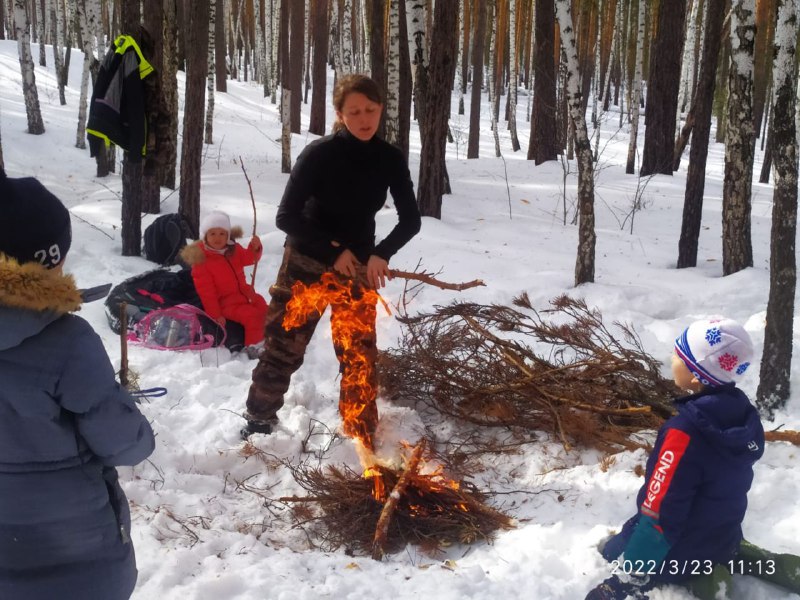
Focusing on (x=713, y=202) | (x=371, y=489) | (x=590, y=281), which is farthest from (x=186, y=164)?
(x=713, y=202)

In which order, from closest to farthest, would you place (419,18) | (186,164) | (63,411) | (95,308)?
(63,411) → (95,308) → (186,164) → (419,18)

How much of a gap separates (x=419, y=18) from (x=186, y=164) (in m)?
3.75

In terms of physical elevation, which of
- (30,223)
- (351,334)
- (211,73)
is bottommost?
(351,334)

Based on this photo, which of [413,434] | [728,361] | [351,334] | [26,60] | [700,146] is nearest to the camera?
[728,361]

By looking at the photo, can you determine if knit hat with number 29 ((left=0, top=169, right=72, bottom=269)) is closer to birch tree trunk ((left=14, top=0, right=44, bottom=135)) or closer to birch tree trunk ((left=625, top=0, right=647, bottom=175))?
birch tree trunk ((left=625, top=0, right=647, bottom=175))

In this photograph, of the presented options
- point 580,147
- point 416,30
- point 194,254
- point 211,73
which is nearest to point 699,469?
point 194,254

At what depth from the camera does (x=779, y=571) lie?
2.70 metres

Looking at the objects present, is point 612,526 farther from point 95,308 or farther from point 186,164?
point 186,164

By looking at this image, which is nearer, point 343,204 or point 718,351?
point 718,351

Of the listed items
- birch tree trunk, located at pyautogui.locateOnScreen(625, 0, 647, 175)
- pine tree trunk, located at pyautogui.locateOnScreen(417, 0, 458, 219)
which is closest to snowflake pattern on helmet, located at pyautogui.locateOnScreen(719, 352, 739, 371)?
pine tree trunk, located at pyautogui.locateOnScreen(417, 0, 458, 219)

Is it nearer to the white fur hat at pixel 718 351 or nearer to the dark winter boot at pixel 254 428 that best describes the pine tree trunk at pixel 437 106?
the dark winter boot at pixel 254 428

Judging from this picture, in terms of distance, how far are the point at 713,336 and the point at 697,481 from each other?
54 cm

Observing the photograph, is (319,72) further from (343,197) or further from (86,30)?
(343,197)

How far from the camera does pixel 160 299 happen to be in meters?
6.04
